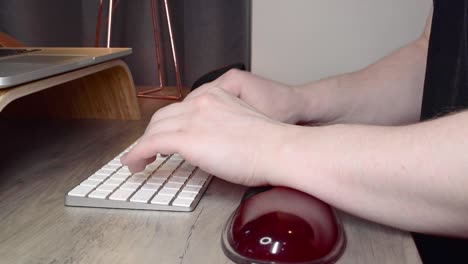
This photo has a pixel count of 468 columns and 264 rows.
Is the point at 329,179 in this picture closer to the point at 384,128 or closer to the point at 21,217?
the point at 384,128

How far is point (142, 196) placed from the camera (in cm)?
48

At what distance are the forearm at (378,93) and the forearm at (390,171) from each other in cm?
24

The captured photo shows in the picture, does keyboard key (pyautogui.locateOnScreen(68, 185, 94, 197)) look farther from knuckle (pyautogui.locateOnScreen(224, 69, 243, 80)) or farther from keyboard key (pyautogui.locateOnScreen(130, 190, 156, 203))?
knuckle (pyautogui.locateOnScreen(224, 69, 243, 80))

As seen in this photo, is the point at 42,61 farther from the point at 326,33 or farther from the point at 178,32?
the point at 178,32

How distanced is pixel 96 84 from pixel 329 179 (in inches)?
22.8

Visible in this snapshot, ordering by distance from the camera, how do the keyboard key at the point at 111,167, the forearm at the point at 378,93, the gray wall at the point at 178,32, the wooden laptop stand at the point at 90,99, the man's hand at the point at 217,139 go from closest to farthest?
the man's hand at the point at 217,139 → the keyboard key at the point at 111,167 → the forearm at the point at 378,93 → the wooden laptop stand at the point at 90,99 → the gray wall at the point at 178,32

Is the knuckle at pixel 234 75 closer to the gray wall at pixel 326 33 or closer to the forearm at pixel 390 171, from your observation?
the forearm at pixel 390 171

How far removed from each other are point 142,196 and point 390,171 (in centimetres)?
23

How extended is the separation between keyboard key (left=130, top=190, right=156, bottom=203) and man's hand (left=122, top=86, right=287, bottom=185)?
1.4 inches

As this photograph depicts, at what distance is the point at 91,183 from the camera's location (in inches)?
20.1

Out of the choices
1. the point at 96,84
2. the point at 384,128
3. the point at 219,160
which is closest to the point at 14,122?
the point at 96,84

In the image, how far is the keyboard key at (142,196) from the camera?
18.6 inches

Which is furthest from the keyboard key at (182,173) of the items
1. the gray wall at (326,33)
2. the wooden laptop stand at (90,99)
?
the gray wall at (326,33)

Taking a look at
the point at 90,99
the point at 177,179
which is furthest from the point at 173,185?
the point at 90,99
